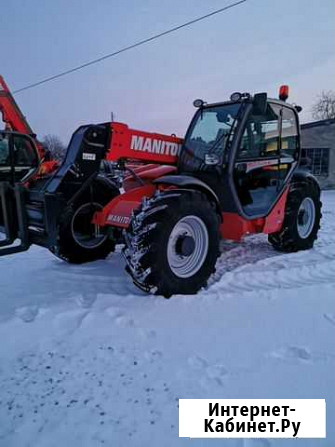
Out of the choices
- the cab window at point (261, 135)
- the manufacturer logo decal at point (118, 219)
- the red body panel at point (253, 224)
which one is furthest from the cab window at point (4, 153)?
the cab window at point (261, 135)

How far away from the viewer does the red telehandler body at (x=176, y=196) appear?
3377 millimetres

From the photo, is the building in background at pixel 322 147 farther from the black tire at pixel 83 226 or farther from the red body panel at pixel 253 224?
the black tire at pixel 83 226

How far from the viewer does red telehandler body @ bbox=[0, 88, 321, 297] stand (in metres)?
3.38

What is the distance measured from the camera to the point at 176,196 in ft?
11.3

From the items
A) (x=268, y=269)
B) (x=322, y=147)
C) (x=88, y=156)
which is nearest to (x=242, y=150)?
(x=268, y=269)

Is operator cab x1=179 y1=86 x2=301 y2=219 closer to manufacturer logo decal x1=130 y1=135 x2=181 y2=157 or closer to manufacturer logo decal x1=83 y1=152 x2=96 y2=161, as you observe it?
manufacturer logo decal x1=130 y1=135 x2=181 y2=157

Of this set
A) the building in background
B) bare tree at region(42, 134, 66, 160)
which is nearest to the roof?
the building in background

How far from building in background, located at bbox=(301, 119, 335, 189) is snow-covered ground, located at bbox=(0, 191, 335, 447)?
17.6m

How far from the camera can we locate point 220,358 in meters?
2.40

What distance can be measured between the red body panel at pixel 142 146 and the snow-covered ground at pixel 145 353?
1520 mm

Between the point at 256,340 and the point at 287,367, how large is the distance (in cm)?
38

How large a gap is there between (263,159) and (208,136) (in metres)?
0.88

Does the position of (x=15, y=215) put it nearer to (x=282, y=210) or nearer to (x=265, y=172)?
(x=265, y=172)

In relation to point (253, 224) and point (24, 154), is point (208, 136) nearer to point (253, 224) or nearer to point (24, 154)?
point (253, 224)
